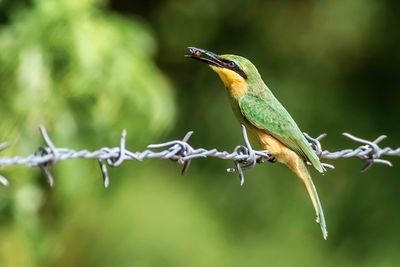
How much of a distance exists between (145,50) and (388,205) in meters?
2.23

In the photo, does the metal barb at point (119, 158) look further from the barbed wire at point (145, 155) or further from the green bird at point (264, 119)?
the green bird at point (264, 119)

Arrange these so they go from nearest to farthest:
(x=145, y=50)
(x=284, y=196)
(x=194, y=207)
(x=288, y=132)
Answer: (x=288, y=132) → (x=145, y=50) → (x=194, y=207) → (x=284, y=196)

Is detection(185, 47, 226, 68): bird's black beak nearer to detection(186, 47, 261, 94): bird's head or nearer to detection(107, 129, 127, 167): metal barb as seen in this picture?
detection(186, 47, 261, 94): bird's head

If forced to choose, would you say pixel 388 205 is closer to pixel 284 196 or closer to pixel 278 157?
pixel 284 196

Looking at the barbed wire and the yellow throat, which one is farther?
the yellow throat

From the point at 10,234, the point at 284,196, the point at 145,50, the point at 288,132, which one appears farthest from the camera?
the point at 284,196

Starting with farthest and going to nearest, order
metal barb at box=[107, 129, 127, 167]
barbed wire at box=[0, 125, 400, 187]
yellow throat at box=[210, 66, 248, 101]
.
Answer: yellow throat at box=[210, 66, 248, 101] < metal barb at box=[107, 129, 127, 167] < barbed wire at box=[0, 125, 400, 187]

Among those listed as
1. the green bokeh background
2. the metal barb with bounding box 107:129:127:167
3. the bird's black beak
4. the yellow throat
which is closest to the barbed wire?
the metal barb with bounding box 107:129:127:167

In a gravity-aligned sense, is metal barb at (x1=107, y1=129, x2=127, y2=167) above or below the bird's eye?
above

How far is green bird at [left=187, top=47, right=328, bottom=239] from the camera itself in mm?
3500

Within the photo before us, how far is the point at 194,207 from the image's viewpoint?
6.21 meters

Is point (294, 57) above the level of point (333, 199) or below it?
above

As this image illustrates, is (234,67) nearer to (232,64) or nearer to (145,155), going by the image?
(232,64)

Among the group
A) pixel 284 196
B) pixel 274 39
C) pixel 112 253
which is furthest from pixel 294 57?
pixel 112 253
